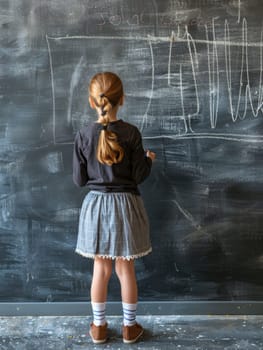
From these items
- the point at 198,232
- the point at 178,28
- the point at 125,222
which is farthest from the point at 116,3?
the point at 198,232

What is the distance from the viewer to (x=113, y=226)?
2.19m

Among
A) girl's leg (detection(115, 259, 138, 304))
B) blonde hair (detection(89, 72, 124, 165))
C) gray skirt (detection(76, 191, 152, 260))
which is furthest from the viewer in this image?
girl's leg (detection(115, 259, 138, 304))

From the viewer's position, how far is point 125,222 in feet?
7.20

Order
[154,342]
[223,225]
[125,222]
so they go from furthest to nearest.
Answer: [223,225], [154,342], [125,222]

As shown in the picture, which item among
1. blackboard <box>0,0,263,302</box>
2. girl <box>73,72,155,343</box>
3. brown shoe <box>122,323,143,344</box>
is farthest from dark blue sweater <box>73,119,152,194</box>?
brown shoe <box>122,323,143,344</box>

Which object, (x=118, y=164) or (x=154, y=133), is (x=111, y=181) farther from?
(x=154, y=133)

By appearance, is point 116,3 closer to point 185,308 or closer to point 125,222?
point 125,222

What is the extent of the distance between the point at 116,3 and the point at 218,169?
3.40 ft

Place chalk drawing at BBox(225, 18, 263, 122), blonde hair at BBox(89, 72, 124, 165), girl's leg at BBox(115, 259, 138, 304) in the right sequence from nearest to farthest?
blonde hair at BBox(89, 72, 124, 165), girl's leg at BBox(115, 259, 138, 304), chalk drawing at BBox(225, 18, 263, 122)

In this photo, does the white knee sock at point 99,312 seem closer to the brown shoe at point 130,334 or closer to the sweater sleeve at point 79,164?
the brown shoe at point 130,334

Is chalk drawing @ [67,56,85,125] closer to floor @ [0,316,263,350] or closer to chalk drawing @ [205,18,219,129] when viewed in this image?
chalk drawing @ [205,18,219,129]

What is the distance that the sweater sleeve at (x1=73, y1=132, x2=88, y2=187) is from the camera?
2.22m

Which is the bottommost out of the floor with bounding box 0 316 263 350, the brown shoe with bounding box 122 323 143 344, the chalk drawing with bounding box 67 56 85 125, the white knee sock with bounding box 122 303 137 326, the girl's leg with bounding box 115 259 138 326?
the floor with bounding box 0 316 263 350

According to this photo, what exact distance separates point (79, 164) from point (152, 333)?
99 centimetres
